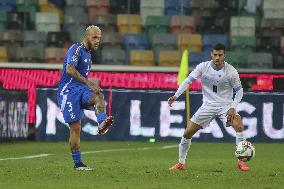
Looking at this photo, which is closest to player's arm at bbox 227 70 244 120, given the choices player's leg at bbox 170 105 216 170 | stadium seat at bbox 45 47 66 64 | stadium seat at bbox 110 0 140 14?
player's leg at bbox 170 105 216 170

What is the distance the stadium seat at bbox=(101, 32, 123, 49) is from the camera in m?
27.6

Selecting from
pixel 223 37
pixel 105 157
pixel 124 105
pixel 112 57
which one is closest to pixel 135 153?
pixel 105 157

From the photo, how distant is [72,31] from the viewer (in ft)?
91.3

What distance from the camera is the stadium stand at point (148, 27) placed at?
1065 inches

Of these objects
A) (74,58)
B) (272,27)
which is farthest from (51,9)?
(74,58)

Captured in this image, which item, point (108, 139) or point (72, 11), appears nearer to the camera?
point (108, 139)

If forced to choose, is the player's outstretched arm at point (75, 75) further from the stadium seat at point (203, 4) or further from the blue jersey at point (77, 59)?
the stadium seat at point (203, 4)

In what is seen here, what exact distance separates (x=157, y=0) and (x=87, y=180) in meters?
17.4

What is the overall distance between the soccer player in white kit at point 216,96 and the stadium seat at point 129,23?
12.7m

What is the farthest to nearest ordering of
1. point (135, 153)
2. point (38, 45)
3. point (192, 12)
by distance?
point (192, 12) → point (38, 45) → point (135, 153)

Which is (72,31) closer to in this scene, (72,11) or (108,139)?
(72,11)

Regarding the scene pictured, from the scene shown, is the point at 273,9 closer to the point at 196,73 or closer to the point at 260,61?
the point at 260,61

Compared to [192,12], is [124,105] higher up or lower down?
lower down

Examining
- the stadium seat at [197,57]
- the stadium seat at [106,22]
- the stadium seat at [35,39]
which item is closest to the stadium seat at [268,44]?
the stadium seat at [197,57]
